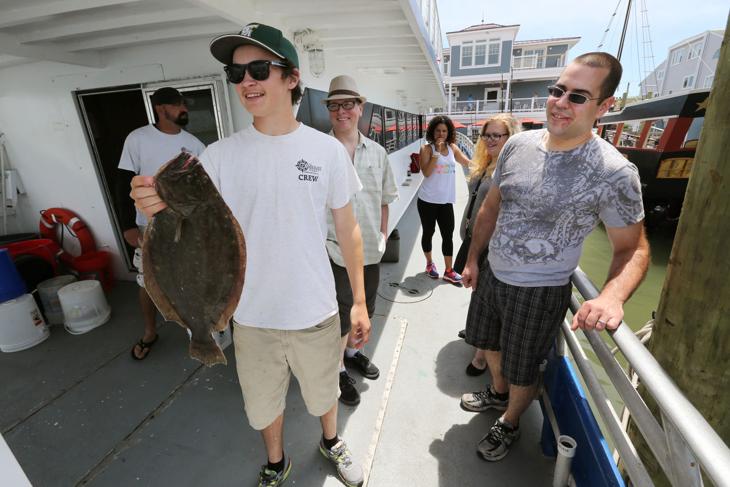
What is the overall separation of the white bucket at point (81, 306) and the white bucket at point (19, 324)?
221 mm

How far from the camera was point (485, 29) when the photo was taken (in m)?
29.9

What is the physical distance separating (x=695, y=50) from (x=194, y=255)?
39.5 meters

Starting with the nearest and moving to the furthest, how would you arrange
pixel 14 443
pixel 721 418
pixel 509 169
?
pixel 721 418 → pixel 509 169 → pixel 14 443

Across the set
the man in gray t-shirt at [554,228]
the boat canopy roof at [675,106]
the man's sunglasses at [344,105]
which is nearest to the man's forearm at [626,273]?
the man in gray t-shirt at [554,228]

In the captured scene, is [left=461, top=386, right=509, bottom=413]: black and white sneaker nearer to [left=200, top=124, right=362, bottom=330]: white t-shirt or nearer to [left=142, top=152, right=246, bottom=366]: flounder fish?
[left=200, top=124, right=362, bottom=330]: white t-shirt

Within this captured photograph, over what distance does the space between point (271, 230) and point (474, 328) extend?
1.49 m

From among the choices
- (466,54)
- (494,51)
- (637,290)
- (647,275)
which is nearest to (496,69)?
(494,51)

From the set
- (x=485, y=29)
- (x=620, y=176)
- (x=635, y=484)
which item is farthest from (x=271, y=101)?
(x=485, y=29)

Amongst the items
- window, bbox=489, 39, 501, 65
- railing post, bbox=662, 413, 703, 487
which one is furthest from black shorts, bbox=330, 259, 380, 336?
window, bbox=489, 39, 501, 65

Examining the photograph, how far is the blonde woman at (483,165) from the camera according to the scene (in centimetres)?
283

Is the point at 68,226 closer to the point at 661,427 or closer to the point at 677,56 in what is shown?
the point at 661,427

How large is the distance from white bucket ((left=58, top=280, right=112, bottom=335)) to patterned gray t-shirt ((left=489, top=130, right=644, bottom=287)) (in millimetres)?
3889

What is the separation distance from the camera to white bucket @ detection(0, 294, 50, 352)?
10.5ft

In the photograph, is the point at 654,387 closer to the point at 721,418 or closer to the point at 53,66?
the point at 721,418
